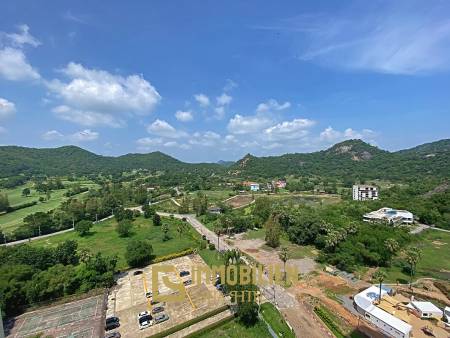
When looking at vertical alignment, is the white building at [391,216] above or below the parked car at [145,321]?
above

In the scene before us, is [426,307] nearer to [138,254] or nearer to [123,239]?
[138,254]

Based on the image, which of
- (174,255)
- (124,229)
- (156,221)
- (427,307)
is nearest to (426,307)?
(427,307)

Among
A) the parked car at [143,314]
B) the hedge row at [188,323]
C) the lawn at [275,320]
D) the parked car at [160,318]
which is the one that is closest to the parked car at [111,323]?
the parked car at [143,314]

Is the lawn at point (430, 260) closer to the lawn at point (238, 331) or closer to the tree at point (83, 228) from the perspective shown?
the lawn at point (238, 331)

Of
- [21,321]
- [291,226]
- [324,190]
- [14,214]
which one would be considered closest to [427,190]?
[324,190]

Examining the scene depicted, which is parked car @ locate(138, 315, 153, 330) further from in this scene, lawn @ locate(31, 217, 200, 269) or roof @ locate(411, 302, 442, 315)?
roof @ locate(411, 302, 442, 315)

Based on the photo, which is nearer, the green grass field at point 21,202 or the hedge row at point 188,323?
the hedge row at point 188,323
